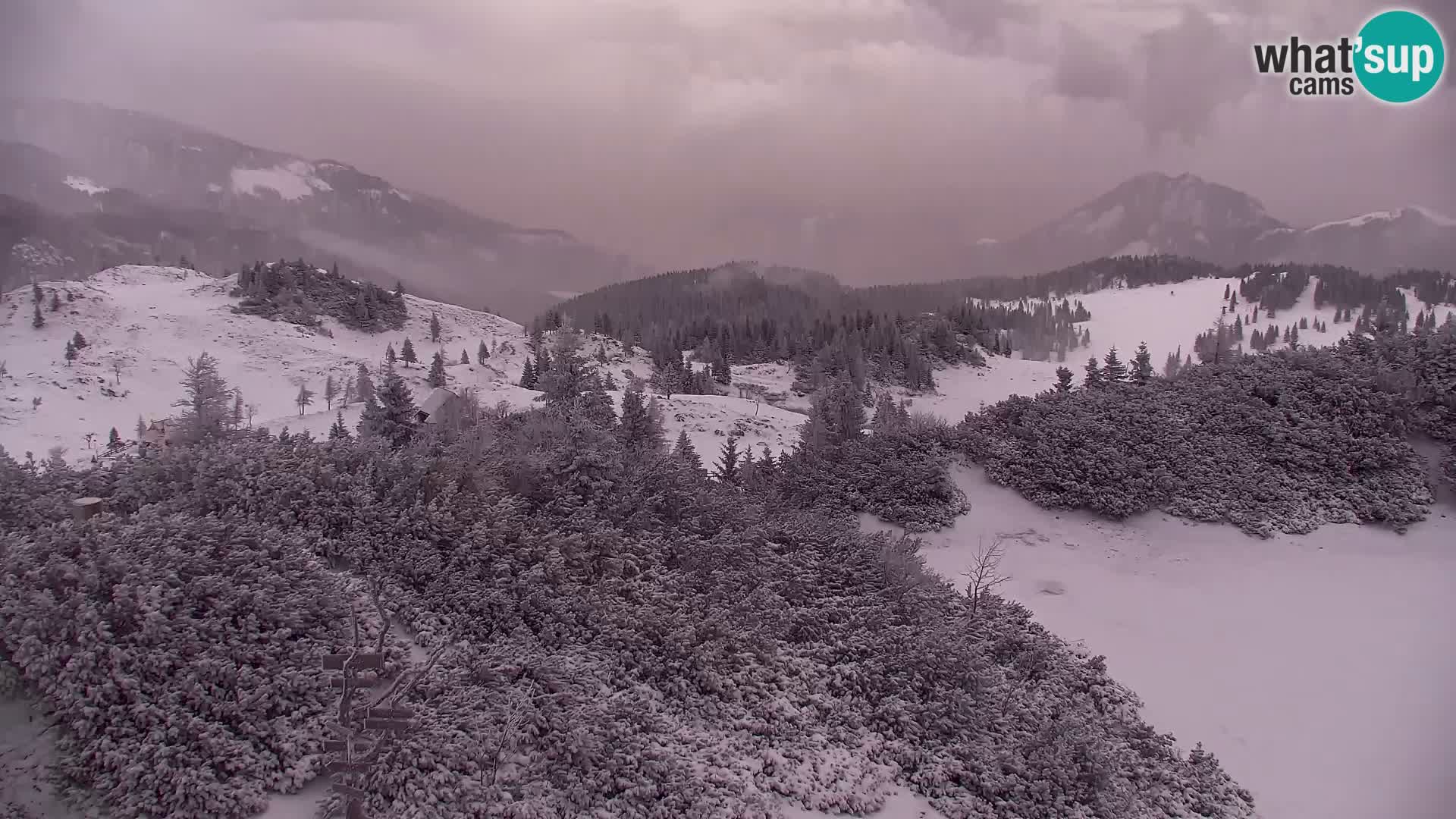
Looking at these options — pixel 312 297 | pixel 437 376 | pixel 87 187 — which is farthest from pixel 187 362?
pixel 87 187

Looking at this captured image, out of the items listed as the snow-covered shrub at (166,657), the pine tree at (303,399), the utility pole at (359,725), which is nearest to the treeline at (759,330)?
the pine tree at (303,399)

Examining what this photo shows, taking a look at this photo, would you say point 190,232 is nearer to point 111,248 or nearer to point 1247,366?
point 111,248

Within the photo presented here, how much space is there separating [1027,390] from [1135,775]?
70.3 m

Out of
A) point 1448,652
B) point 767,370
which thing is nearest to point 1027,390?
point 767,370

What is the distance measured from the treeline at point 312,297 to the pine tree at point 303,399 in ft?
84.6

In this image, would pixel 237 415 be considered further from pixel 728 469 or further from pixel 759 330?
pixel 759 330

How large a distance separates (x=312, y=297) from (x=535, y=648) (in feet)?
324

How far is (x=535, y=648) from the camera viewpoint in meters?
10.8

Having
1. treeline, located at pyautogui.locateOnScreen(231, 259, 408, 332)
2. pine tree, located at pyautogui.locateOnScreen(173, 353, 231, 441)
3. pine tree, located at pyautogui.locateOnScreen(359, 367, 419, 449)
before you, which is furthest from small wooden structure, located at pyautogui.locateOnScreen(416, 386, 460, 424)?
treeline, located at pyautogui.locateOnScreen(231, 259, 408, 332)

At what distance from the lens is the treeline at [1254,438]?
21.5m

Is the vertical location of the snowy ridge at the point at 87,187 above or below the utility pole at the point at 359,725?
above

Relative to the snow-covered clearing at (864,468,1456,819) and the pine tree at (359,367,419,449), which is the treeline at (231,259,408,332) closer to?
the pine tree at (359,367,419,449)

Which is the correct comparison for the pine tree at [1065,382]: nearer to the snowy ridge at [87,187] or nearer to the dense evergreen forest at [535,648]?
the dense evergreen forest at [535,648]

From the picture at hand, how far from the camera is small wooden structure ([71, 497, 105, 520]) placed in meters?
10.8
